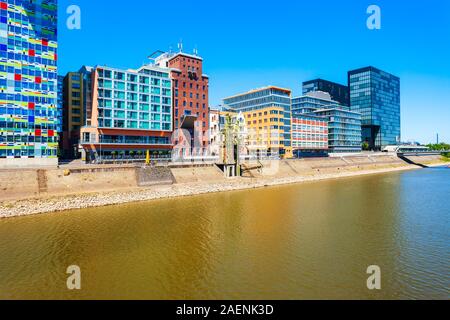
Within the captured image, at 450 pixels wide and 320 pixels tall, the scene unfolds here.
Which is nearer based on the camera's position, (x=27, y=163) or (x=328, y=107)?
(x=27, y=163)

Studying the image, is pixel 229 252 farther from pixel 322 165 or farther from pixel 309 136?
pixel 309 136

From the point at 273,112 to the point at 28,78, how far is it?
87869 mm

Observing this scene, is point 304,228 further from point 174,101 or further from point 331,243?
point 174,101

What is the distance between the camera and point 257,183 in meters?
74.7

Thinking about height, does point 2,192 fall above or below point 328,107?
below

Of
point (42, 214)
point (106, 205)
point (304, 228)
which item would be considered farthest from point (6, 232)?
point (304, 228)

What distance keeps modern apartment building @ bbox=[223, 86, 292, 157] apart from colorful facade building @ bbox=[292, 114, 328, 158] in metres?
5.23

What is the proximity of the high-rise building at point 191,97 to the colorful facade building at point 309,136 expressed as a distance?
160 feet

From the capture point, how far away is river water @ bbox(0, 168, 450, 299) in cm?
1919

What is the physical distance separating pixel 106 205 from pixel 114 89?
145ft

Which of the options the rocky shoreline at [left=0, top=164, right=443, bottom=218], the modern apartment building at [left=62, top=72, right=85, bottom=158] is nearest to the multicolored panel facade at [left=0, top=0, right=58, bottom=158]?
the rocky shoreline at [left=0, top=164, right=443, bottom=218]

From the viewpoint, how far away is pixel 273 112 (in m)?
122

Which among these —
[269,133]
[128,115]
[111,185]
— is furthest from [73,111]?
[269,133]

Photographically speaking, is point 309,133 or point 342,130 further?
point 342,130
